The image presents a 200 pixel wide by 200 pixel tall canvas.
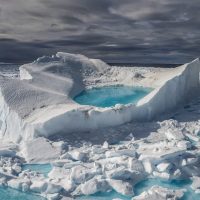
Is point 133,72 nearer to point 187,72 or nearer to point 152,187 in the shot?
point 187,72

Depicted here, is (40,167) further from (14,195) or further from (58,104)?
(58,104)

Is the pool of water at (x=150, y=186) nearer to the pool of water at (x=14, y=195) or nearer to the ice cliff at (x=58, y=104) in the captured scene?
the pool of water at (x=14, y=195)

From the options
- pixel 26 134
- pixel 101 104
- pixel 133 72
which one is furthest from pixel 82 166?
pixel 133 72

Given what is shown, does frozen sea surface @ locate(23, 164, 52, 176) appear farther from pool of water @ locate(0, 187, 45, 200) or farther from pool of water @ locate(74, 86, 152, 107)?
pool of water @ locate(74, 86, 152, 107)

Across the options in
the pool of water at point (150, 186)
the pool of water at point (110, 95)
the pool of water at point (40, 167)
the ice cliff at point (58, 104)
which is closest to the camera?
the pool of water at point (150, 186)

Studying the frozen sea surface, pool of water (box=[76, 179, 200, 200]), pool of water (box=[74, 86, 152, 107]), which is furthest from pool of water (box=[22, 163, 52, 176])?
pool of water (box=[74, 86, 152, 107])

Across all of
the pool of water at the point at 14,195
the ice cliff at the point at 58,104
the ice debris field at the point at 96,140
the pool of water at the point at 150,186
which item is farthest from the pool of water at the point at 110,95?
the pool of water at the point at 14,195

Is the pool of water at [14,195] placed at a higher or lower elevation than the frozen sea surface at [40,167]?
lower
